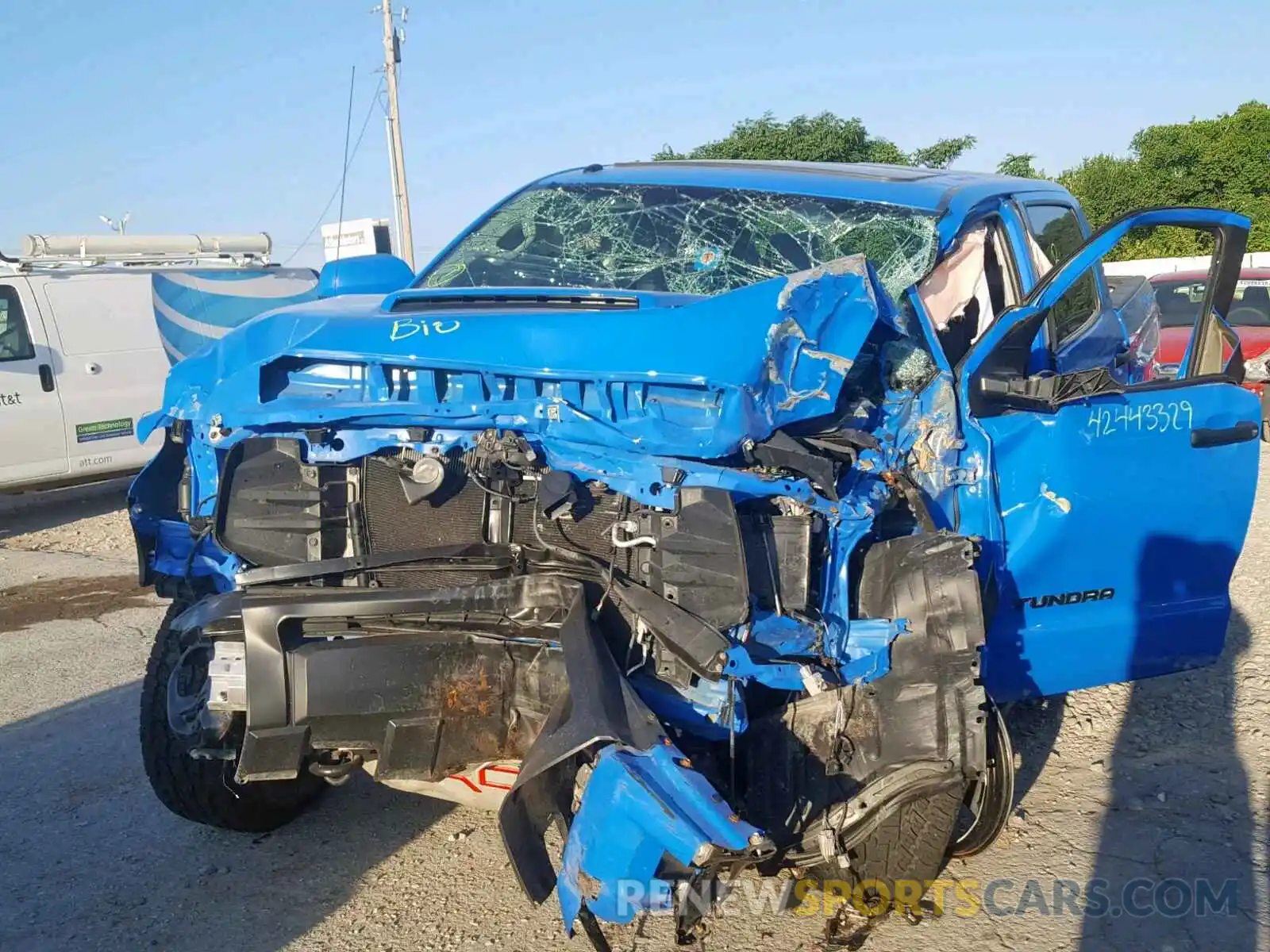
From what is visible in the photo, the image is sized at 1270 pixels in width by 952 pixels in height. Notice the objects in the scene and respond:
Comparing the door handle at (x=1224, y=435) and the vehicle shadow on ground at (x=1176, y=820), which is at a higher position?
the door handle at (x=1224, y=435)

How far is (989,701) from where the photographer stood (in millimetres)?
3184

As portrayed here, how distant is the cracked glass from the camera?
3.82 m

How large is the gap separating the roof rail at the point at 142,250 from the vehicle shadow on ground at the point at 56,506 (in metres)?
1.95

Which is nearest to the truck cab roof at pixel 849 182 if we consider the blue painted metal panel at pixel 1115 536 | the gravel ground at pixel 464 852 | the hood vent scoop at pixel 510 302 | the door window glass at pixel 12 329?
the blue painted metal panel at pixel 1115 536

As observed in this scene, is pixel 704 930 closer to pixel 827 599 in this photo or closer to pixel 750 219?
pixel 827 599

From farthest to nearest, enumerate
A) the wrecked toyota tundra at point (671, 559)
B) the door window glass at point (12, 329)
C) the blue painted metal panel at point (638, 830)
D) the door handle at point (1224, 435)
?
the door window glass at point (12, 329) < the door handle at point (1224, 435) < the wrecked toyota tundra at point (671, 559) < the blue painted metal panel at point (638, 830)

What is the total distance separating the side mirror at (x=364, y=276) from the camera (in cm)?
452

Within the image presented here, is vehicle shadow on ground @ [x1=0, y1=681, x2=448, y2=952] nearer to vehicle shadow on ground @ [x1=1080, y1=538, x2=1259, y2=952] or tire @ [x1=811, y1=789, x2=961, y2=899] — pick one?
tire @ [x1=811, y1=789, x2=961, y2=899]

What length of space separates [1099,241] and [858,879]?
2.04 meters

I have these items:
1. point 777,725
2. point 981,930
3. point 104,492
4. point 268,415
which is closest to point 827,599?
point 777,725

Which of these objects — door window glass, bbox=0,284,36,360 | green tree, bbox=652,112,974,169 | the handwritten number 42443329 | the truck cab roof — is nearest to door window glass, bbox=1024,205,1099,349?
the truck cab roof

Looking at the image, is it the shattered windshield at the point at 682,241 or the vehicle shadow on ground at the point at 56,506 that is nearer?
the shattered windshield at the point at 682,241

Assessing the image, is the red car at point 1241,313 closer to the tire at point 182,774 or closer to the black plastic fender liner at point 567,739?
the black plastic fender liner at point 567,739

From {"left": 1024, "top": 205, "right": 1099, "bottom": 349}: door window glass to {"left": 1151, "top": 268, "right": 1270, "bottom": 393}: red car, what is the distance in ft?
21.5
